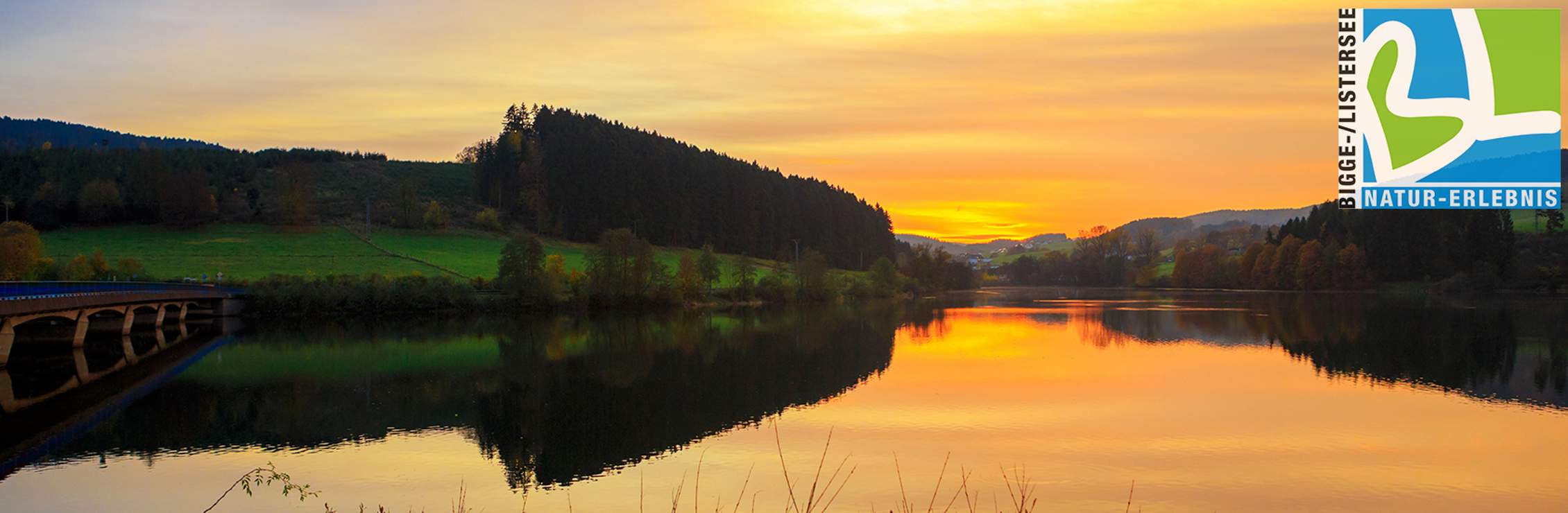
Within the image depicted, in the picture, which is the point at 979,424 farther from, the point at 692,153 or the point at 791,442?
the point at 692,153

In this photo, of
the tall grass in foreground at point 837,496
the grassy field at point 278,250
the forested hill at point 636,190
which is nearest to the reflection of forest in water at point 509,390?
the tall grass in foreground at point 837,496

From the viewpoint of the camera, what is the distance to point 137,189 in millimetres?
100375

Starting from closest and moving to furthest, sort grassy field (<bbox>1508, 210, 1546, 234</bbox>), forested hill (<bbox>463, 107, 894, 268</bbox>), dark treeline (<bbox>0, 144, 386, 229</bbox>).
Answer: dark treeline (<bbox>0, 144, 386, 229</bbox>) < forested hill (<bbox>463, 107, 894, 268</bbox>) < grassy field (<bbox>1508, 210, 1546, 234</bbox>)

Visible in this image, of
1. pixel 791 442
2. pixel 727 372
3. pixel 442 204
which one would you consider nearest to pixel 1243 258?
pixel 442 204

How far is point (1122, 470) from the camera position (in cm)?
2116

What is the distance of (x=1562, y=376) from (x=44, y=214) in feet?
368

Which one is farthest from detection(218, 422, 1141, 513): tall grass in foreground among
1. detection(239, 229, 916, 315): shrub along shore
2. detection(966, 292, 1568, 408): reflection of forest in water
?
detection(239, 229, 916, 315): shrub along shore

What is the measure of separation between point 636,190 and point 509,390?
86469mm

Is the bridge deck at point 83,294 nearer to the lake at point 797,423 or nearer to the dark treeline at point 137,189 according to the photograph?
the lake at point 797,423

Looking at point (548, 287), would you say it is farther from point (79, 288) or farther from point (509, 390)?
point (509, 390)

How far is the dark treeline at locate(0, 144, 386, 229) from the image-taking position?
321ft

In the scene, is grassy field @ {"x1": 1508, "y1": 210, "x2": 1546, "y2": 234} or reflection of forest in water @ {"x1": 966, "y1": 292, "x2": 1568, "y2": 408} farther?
grassy field @ {"x1": 1508, "y1": 210, "x2": 1546, "y2": 234}

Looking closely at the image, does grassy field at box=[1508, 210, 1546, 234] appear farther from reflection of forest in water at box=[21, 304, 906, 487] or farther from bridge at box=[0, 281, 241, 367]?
bridge at box=[0, 281, 241, 367]

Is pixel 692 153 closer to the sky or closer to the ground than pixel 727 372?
closer to the sky
